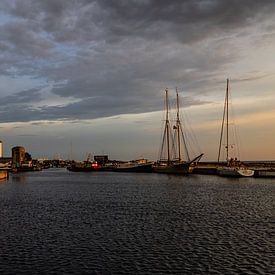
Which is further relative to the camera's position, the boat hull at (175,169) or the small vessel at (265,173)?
the boat hull at (175,169)

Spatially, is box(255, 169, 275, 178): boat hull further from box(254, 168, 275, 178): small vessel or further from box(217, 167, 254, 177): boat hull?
box(217, 167, 254, 177): boat hull

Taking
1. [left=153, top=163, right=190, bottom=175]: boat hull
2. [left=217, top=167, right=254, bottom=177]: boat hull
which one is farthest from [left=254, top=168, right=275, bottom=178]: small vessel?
[left=153, top=163, right=190, bottom=175]: boat hull

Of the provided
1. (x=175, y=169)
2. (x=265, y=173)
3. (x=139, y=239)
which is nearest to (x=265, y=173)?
(x=265, y=173)

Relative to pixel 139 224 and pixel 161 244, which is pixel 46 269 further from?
pixel 139 224

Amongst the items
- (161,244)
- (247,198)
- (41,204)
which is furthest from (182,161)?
(161,244)

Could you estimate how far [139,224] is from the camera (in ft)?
126

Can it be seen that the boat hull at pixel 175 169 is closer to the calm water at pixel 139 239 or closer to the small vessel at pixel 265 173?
the small vessel at pixel 265 173

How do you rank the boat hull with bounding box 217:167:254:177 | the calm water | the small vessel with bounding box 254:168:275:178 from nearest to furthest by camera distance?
the calm water < the boat hull with bounding box 217:167:254:177 < the small vessel with bounding box 254:168:275:178

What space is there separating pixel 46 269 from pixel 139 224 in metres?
15.6

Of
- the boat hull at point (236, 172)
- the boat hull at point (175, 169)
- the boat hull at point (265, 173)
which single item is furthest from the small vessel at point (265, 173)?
the boat hull at point (175, 169)

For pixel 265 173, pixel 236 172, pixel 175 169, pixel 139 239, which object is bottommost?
pixel 139 239

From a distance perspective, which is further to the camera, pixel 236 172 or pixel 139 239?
pixel 236 172

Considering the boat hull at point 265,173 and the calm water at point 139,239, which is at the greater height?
the boat hull at point 265,173

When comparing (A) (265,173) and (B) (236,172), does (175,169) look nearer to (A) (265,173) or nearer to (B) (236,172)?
(B) (236,172)
